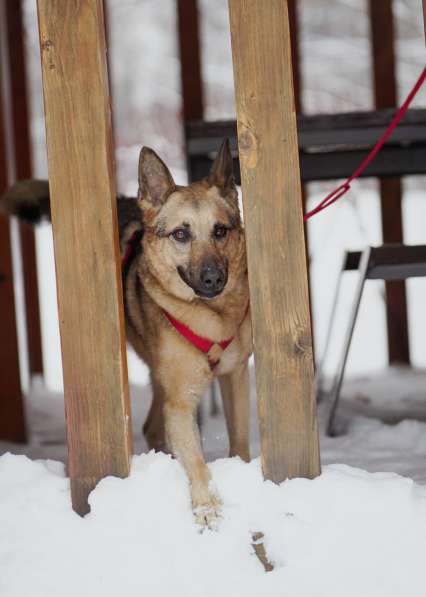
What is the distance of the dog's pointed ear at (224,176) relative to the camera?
3051 millimetres

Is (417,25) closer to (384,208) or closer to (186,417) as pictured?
(384,208)

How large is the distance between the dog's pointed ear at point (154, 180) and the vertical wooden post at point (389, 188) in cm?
286

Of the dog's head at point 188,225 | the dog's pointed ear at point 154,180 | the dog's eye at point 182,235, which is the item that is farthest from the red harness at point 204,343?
the dog's pointed ear at point 154,180

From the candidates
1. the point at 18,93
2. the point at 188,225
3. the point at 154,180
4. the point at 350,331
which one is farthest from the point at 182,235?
the point at 18,93

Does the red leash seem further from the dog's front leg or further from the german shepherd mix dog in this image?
the dog's front leg

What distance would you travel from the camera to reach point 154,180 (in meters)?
3.03

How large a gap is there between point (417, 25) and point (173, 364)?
6.43 m

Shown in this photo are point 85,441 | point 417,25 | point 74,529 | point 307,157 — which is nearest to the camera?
point 74,529

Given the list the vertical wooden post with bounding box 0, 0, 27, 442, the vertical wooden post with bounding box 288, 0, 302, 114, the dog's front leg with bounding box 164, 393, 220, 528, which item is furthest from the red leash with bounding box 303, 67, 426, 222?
the vertical wooden post with bounding box 288, 0, 302, 114

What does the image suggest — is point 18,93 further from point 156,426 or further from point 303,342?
point 303,342

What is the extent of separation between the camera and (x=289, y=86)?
2184 mm

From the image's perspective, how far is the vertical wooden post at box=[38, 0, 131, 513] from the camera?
224 cm

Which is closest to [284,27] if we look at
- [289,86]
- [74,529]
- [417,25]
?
[289,86]

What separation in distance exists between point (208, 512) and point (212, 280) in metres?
0.89
